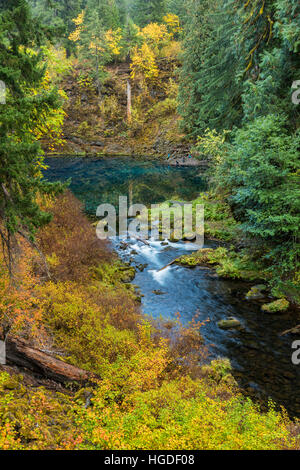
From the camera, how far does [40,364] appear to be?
19.2 ft

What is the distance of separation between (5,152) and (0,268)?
3.96m

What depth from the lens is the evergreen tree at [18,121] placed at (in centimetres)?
505

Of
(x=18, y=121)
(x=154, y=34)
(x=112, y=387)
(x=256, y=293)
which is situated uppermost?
(x=154, y=34)

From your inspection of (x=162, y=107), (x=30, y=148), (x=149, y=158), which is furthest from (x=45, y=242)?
(x=162, y=107)

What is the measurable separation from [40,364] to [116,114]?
176 ft

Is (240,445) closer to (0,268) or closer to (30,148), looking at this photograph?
(30,148)

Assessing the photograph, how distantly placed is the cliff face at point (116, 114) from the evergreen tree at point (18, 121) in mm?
43319

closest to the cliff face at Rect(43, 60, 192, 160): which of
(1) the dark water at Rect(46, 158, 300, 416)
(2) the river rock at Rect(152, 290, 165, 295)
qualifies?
(1) the dark water at Rect(46, 158, 300, 416)

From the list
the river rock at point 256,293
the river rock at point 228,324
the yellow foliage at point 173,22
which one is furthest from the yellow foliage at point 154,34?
the river rock at point 228,324

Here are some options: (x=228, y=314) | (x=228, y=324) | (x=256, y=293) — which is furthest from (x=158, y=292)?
(x=256, y=293)

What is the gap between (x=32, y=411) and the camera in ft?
14.6

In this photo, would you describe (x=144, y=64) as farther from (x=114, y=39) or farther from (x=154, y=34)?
(x=114, y=39)

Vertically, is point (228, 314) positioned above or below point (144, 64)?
below

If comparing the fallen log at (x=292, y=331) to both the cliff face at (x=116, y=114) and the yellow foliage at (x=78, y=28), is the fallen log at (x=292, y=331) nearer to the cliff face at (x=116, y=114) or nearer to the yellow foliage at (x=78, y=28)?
the cliff face at (x=116, y=114)
